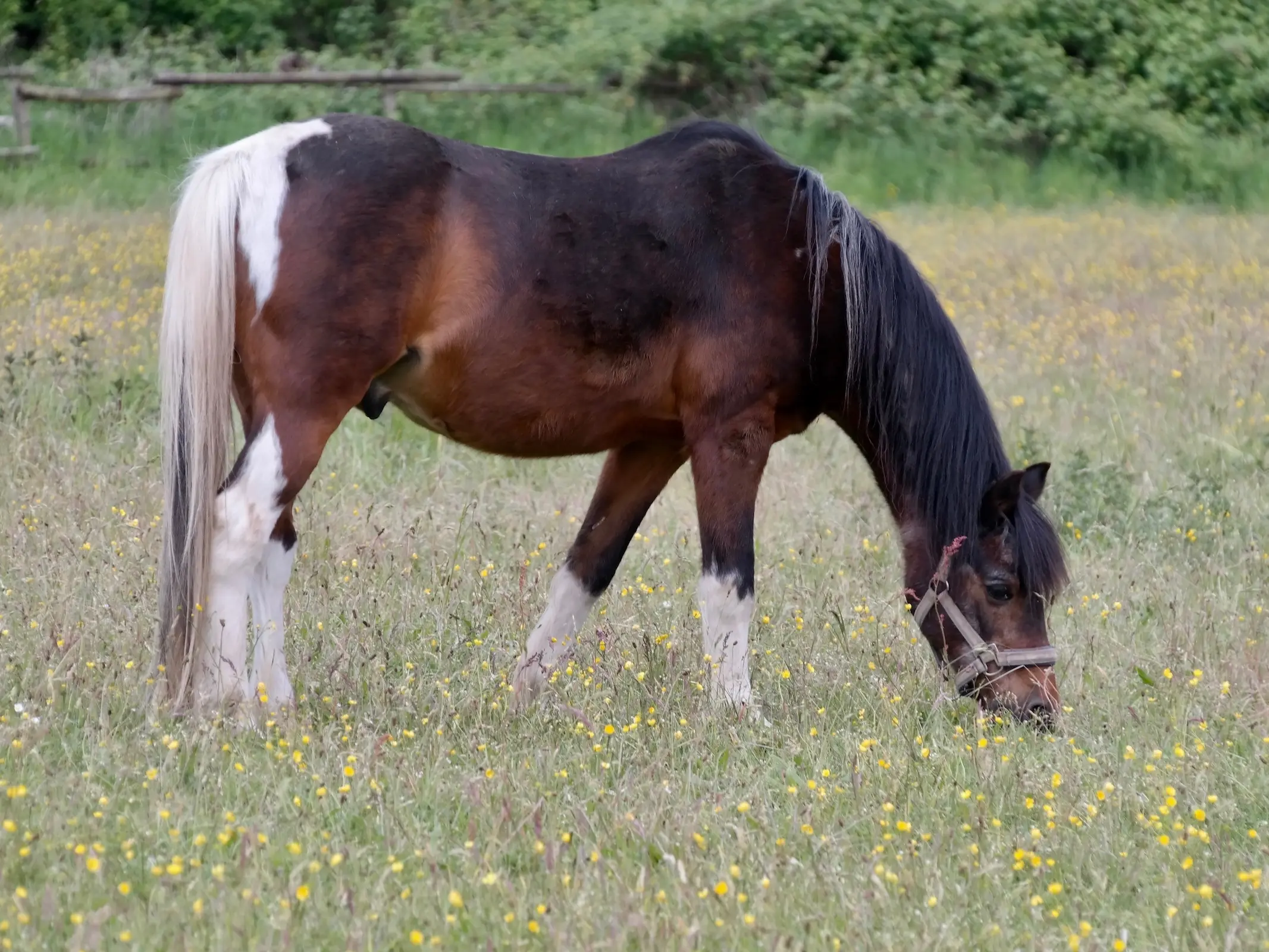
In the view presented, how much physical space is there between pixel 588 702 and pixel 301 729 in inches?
35.1

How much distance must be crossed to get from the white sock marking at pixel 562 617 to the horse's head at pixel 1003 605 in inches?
43.0

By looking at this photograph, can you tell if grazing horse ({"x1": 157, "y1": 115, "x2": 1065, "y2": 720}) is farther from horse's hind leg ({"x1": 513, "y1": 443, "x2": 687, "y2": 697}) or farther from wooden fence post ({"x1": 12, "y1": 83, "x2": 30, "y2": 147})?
wooden fence post ({"x1": 12, "y1": 83, "x2": 30, "y2": 147})

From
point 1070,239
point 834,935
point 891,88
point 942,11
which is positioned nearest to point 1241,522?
point 834,935

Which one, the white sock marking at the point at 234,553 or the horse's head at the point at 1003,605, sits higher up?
the white sock marking at the point at 234,553

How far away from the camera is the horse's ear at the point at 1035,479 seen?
4.44m

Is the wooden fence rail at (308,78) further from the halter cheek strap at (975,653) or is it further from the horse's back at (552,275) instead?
the halter cheek strap at (975,653)

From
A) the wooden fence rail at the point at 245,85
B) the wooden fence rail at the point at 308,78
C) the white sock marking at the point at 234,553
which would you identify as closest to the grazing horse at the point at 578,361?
the white sock marking at the point at 234,553

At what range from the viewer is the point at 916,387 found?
4.68 metres

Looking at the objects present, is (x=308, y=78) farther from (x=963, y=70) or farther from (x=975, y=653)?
(x=975, y=653)

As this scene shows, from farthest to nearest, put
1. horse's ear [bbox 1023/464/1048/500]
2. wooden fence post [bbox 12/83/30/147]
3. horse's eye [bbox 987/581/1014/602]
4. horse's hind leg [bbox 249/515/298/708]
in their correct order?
wooden fence post [bbox 12/83/30/147] → horse's eye [bbox 987/581/1014/602] → horse's ear [bbox 1023/464/1048/500] → horse's hind leg [bbox 249/515/298/708]

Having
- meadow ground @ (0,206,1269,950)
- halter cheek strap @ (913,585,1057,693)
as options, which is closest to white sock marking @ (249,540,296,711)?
meadow ground @ (0,206,1269,950)

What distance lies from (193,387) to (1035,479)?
247 centimetres

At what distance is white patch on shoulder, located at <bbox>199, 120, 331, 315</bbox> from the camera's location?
405 centimetres

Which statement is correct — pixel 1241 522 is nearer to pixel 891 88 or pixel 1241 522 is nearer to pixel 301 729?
pixel 301 729
